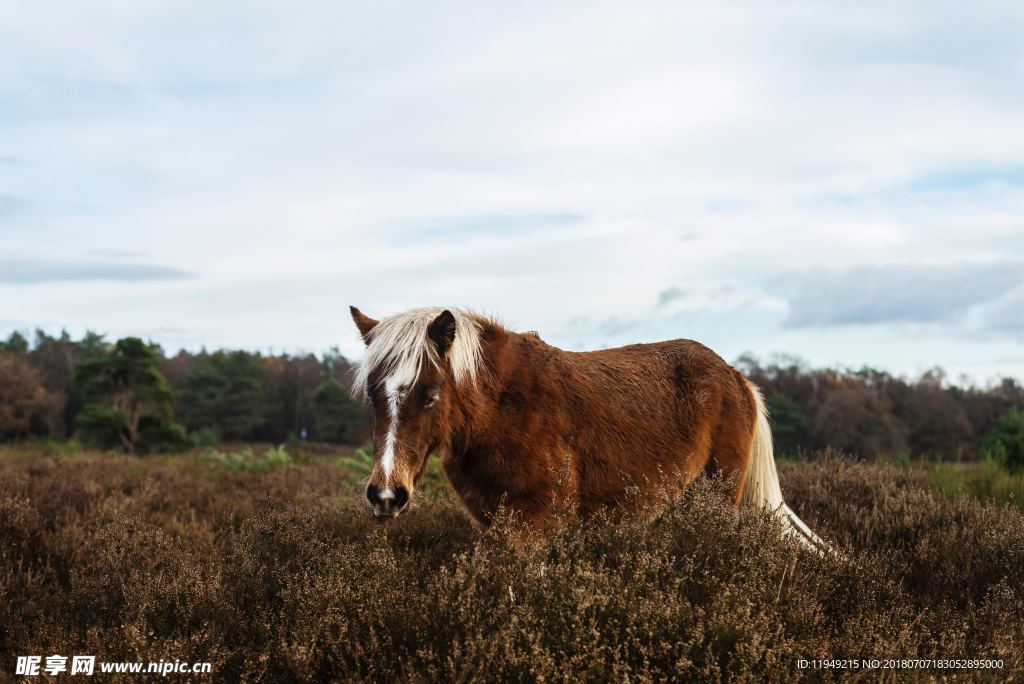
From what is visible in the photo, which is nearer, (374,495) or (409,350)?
(374,495)

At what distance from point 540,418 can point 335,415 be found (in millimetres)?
39635

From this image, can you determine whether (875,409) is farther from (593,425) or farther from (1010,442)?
(593,425)

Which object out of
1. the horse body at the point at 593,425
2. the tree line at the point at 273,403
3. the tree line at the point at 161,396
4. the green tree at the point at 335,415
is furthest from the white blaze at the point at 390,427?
the green tree at the point at 335,415

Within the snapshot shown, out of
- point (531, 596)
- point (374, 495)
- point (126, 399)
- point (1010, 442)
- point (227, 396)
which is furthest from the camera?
point (227, 396)

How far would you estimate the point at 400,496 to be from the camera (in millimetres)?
3727

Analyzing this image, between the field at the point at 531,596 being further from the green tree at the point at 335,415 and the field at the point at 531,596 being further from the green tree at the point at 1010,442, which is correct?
the green tree at the point at 335,415

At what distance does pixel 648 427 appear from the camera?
→ 5.20m

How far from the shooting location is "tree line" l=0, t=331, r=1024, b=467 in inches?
1159

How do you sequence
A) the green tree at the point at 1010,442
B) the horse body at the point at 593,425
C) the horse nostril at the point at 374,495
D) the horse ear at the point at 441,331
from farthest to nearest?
the green tree at the point at 1010,442 < the horse body at the point at 593,425 < the horse ear at the point at 441,331 < the horse nostril at the point at 374,495

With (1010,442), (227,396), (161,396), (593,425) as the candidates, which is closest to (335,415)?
(227,396)

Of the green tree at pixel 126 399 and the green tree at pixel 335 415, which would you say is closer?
the green tree at pixel 126 399

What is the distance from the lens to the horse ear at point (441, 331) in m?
4.13

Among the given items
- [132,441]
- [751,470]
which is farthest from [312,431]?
[751,470]

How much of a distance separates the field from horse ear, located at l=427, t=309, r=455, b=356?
1.09m
